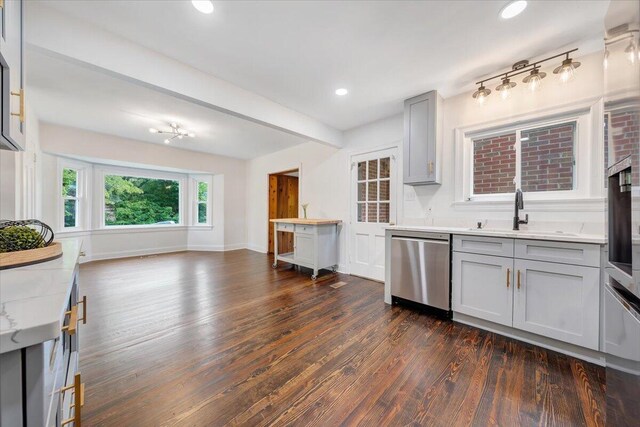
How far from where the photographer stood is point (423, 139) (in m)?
2.89

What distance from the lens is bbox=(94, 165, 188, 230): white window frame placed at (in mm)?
5188

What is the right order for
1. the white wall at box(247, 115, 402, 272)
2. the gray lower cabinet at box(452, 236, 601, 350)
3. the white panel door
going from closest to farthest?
the gray lower cabinet at box(452, 236, 601, 350) → the white panel door → the white wall at box(247, 115, 402, 272)

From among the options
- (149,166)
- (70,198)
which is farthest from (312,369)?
(70,198)

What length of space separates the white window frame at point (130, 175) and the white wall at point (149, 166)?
0.16 m

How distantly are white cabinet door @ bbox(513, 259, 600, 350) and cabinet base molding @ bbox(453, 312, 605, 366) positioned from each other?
94mm

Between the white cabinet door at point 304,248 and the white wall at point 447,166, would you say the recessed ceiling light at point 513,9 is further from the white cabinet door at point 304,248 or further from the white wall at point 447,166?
the white cabinet door at point 304,248

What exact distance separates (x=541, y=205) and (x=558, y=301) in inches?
37.1

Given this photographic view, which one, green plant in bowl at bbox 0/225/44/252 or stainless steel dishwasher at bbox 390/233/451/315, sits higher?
green plant in bowl at bbox 0/225/44/252

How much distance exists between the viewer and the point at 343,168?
13.8 ft

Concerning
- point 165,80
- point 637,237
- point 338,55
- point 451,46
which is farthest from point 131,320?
point 451,46

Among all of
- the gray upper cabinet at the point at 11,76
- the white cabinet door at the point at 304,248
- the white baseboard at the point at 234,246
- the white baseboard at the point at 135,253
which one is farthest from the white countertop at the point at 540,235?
the white baseboard at the point at 135,253

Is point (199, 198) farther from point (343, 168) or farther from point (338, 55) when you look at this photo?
point (338, 55)

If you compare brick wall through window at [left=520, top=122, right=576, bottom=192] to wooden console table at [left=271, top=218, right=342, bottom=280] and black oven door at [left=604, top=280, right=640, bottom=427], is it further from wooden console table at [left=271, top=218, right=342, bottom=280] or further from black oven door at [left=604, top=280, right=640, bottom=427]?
wooden console table at [left=271, top=218, right=342, bottom=280]

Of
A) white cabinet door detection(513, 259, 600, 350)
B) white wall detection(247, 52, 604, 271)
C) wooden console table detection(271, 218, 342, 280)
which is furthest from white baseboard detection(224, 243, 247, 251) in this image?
white cabinet door detection(513, 259, 600, 350)
